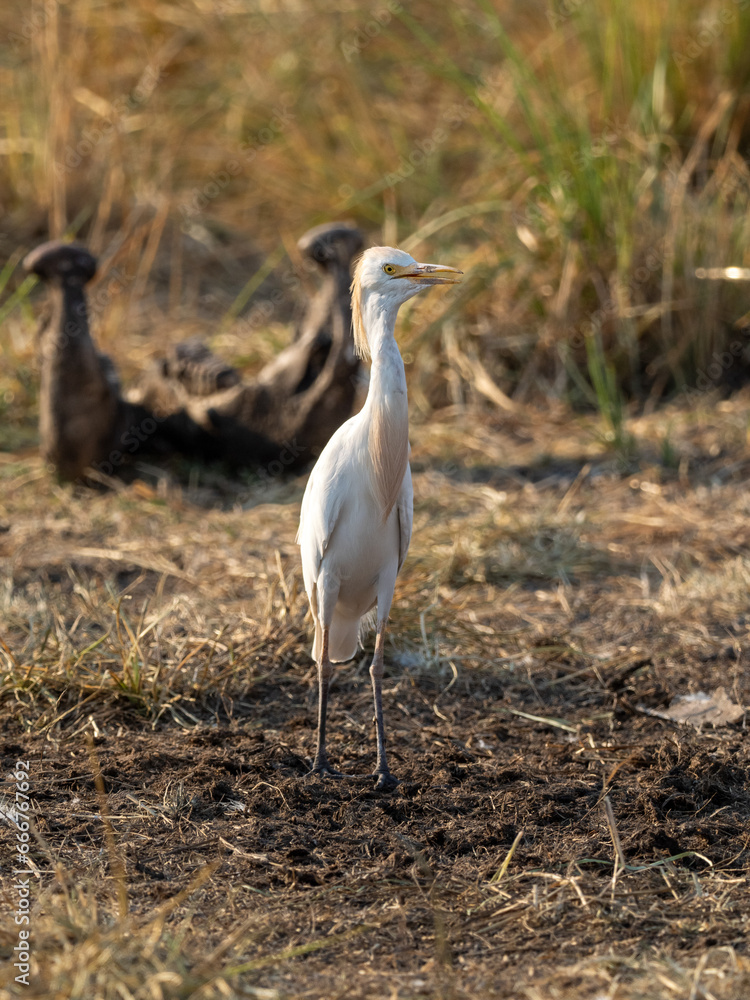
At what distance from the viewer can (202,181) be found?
869 centimetres

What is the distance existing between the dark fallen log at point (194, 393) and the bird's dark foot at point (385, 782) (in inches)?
108

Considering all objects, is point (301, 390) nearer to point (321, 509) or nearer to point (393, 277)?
point (321, 509)

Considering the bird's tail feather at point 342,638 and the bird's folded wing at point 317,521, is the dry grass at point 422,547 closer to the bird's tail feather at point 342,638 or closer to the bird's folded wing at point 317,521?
the bird's tail feather at point 342,638

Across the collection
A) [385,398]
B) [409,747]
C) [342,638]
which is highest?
[385,398]

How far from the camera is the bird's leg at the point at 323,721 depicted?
2.92m

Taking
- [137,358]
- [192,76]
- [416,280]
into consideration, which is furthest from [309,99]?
[416,280]

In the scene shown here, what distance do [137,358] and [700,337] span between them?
10.9ft

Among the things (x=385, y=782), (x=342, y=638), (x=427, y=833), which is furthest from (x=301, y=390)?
(x=427, y=833)

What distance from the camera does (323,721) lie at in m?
2.95

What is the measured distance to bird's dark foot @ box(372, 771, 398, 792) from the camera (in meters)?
2.84

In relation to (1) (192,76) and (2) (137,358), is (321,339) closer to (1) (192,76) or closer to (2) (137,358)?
(2) (137,358)

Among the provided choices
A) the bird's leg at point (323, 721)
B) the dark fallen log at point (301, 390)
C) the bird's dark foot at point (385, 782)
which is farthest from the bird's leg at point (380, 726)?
the dark fallen log at point (301, 390)

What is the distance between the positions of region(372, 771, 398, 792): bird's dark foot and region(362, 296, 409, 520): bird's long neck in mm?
774

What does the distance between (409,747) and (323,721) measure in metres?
0.35
